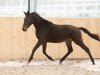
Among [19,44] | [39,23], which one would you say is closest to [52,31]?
[39,23]

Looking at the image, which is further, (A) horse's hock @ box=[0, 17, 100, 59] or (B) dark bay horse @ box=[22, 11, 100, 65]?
(A) horse's hock @ box=[0, 17, 100, 59]

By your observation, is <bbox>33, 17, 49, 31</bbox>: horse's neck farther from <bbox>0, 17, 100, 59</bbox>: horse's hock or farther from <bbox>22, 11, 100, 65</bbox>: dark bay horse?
<bbox>0, 17, 100, 59</bbox>: horse's hock

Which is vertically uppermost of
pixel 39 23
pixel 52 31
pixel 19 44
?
pixel 39 23

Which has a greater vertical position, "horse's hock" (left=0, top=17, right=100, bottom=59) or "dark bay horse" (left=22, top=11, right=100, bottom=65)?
"dark bay horse" (left=22, top=11, right=100, bottom=65)

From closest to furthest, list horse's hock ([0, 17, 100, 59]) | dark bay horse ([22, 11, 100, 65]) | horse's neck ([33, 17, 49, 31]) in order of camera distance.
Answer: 1. dark bay horse ([22, 11, 100, 65])
2. horse's neck ([33, 17, 49, 31])
3. horse's hock ([0, 17, 100, 59])

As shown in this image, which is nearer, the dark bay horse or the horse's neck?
the dark bay horse

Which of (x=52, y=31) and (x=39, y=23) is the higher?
(x=39, y=23)

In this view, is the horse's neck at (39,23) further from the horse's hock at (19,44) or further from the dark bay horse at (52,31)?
the horse's hock at (19,44)

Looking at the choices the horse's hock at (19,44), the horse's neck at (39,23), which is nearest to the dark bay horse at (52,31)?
the horse's neck at (39,23)

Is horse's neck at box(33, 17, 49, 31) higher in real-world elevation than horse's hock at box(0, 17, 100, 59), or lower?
higher

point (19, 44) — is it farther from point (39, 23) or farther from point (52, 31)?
point (52, 31)

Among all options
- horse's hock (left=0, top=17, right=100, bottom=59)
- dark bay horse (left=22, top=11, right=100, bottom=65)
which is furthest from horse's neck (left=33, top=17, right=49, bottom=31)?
horse's hock (left=0, top=17, right=100, bottom=59)

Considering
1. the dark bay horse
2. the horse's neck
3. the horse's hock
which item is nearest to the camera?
the dark bay horse

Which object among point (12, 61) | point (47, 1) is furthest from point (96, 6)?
point (12, 61)
